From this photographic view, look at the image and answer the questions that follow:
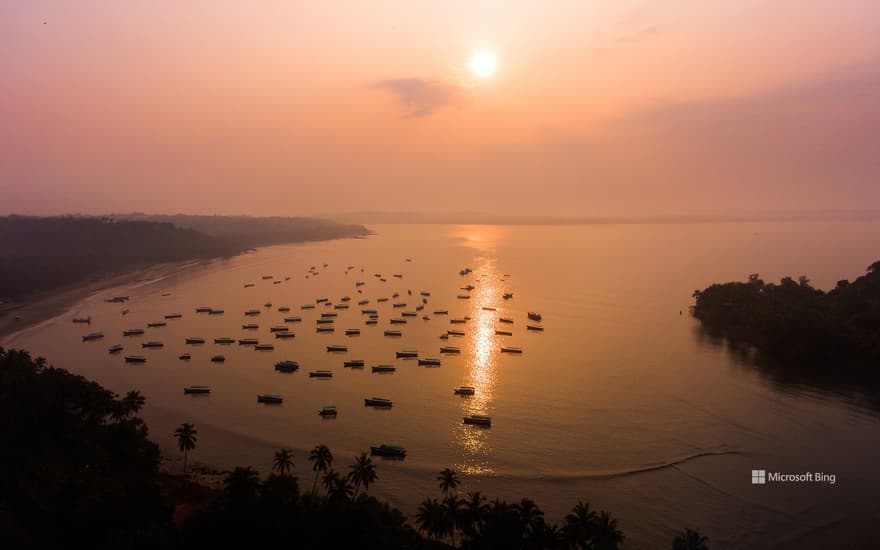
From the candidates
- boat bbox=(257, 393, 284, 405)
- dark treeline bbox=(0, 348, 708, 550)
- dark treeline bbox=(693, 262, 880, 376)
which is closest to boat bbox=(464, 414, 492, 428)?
dark treeline bbox=(0, 348, 708, 550)

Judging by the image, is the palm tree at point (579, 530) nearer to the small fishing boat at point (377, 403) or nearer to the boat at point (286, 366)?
the small fishing boat at point (377, 403)

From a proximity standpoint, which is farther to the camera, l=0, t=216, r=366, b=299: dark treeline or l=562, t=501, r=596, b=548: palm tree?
l=0, t=216, r=366, b=299: dark treeline

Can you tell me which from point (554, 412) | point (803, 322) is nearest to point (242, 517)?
point (554, 412)

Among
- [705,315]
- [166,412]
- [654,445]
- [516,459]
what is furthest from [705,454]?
[705,315]

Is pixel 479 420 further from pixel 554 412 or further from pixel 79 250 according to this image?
pixel 79 250

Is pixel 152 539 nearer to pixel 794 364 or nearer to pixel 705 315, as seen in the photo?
pixel 794 364

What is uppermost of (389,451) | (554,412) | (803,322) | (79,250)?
(79,250)

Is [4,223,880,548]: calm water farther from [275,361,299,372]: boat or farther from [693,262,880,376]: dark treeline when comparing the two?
[693,262,880,376]: dark treeline
